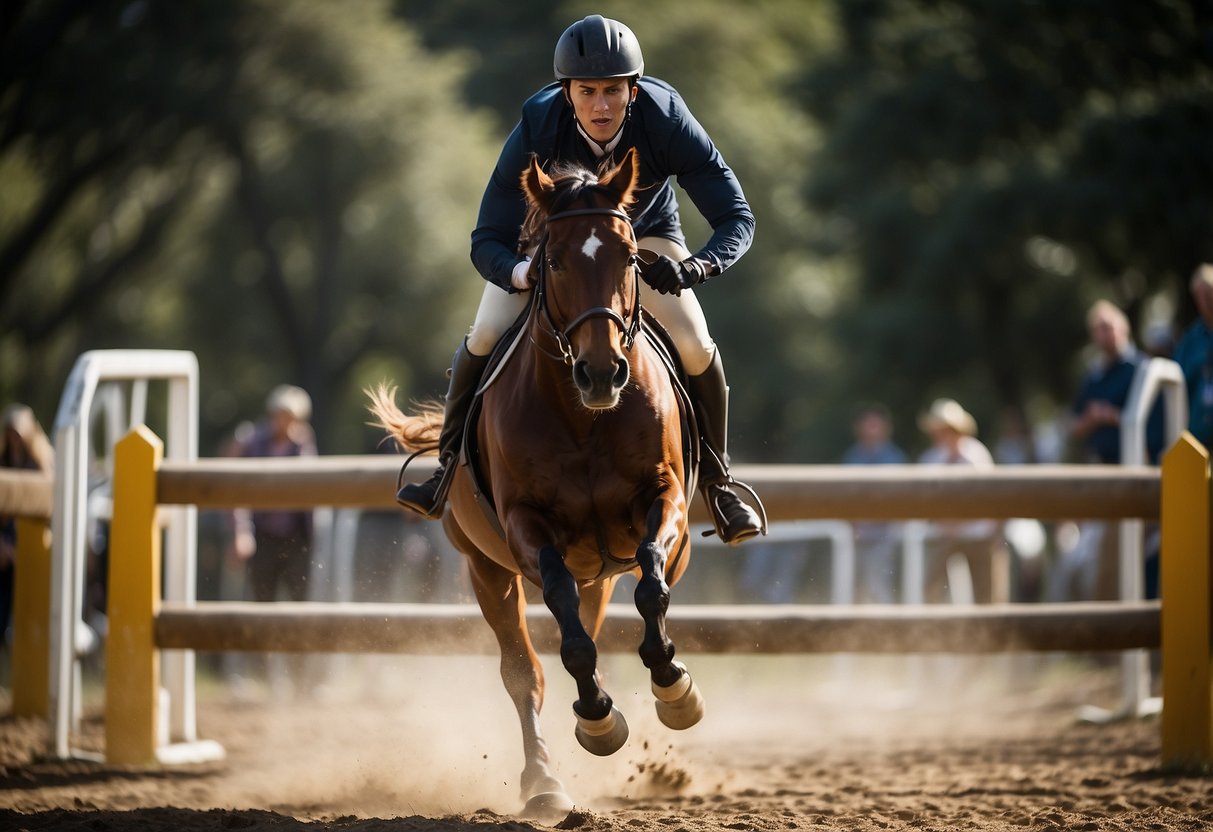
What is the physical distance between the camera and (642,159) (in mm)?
5797

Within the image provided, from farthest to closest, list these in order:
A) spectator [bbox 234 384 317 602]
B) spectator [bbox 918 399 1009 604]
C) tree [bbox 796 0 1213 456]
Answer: tree [bbox 796 0 1213 456] → spectator [bbox 918 399 1009 604] → spectator [bbox 234 384 317 602]

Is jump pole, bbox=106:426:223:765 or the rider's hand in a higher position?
the rider's hand

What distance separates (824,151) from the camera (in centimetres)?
2484

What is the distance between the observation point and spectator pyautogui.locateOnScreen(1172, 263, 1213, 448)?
348 inches

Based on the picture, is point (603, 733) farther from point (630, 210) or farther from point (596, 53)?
point (596, 53)

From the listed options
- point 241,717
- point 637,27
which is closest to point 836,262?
point 637,27

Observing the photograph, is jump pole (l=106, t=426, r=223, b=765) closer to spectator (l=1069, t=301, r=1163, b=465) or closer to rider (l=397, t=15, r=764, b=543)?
rider (l=397, t=15, r=764, b=543)

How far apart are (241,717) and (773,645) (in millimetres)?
4540

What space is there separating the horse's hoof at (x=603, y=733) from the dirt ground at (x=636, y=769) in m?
0.25

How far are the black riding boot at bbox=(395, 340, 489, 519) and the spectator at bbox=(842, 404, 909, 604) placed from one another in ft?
18.9

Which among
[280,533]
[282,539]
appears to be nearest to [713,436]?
[280,533]

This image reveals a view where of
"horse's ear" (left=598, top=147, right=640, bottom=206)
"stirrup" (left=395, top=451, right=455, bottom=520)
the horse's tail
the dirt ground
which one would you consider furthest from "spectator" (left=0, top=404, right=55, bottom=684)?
"horse's ear" (left=598, top=147, right=640, bottom=206)

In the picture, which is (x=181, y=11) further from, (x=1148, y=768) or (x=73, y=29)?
(x=1148, y=768)

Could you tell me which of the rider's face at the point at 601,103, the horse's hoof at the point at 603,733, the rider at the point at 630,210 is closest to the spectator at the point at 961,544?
the rider at the point at 630,210
